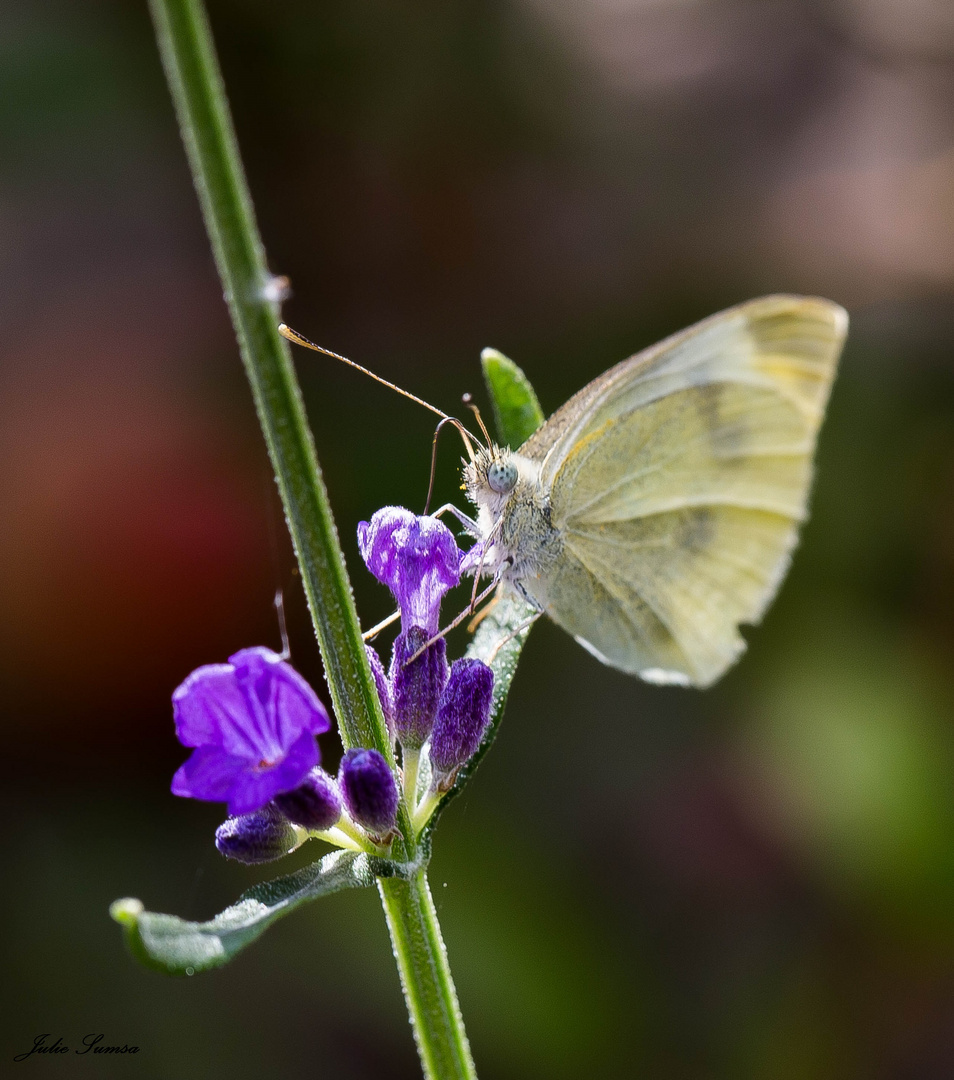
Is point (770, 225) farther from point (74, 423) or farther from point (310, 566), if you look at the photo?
point (310, 566)

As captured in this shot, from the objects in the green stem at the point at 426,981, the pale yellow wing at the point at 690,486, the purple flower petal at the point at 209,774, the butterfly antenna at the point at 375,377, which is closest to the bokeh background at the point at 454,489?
the pale yellow wing at the point at 690,486

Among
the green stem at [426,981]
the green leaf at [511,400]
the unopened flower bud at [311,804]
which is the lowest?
the green stem at [426,981]

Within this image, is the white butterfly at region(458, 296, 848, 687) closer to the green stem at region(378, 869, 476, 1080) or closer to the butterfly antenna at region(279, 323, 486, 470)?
the butterfly antenna at region(279, 323, 486, 470)

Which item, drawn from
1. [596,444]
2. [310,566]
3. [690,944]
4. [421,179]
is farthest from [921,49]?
[310,566]

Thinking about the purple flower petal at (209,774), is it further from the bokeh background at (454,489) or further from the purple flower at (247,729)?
the bokeh background at (454,489)

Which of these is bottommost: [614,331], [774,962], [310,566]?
[774,962]

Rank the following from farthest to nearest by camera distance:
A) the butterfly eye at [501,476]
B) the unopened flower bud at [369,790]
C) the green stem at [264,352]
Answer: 1. the butterfly eye at [501,476]
2. the unopened flower bud at [369,790]
3. the green stem at [264,352]
